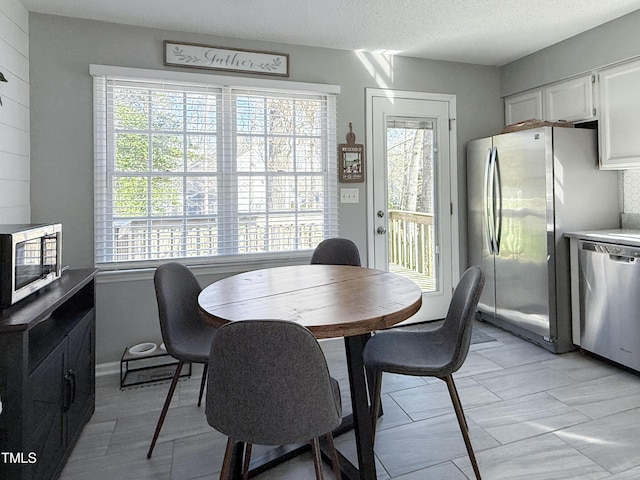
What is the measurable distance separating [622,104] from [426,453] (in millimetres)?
2922

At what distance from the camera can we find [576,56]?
3.31 meters

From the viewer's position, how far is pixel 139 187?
2.97 m

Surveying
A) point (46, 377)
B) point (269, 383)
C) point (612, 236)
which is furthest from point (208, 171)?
point (612, 236)

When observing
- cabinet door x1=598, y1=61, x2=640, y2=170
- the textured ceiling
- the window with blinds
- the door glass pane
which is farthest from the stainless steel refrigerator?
the window with blinds

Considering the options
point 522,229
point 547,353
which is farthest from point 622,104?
point 547,353

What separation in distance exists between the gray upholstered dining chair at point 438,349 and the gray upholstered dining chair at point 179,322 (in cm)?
79

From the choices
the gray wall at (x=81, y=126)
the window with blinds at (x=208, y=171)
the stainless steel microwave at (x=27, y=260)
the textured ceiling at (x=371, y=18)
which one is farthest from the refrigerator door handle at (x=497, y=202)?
the stainless steel microwave at (x=27, y=260)

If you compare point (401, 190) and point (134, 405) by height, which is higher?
point (401, 190)

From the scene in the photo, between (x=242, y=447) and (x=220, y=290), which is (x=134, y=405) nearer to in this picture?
(x=242, y=447)

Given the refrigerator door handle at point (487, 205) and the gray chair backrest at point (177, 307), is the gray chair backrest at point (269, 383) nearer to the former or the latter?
the gray chair backrest at point (177, 307)

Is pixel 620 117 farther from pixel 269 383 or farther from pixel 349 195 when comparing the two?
pixel 269 383

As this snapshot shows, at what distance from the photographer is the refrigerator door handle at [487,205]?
3613mm

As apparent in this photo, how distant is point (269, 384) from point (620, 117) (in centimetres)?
333

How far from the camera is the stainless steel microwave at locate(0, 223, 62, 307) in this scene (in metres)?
1.50
